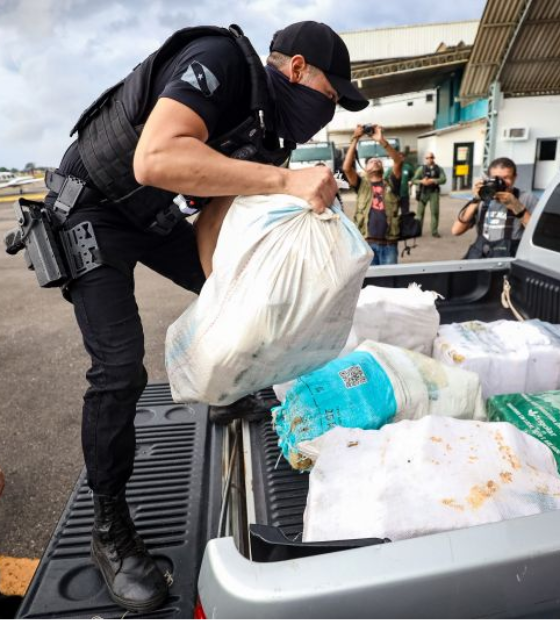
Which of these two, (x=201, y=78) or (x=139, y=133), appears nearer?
(x=201, y=78)

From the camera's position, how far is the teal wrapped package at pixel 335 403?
1.72 meters

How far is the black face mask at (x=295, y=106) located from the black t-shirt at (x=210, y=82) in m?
0.15

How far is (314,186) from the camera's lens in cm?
143

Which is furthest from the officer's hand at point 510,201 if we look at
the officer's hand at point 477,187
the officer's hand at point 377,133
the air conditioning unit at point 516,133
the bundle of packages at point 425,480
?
the air conditioning unit at point 516,133

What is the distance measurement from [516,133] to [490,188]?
11.5m

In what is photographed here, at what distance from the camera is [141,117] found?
1.58m

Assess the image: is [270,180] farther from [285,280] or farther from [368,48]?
[368,48]

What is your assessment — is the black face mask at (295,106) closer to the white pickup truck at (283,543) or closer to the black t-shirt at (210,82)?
the black t-shirt at (210,82)

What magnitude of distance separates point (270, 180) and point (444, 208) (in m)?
16.7

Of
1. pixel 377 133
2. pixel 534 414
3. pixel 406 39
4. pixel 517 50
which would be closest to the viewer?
pixel 534 414

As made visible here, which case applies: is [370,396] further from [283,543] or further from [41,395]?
[41,395]

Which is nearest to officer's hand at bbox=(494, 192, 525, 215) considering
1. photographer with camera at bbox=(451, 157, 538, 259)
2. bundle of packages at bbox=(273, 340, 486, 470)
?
photographer with camera at bbox=(451, 157, 538, 259)

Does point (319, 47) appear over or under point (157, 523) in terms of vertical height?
over

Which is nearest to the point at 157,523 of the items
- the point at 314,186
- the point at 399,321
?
the point at 314,186
